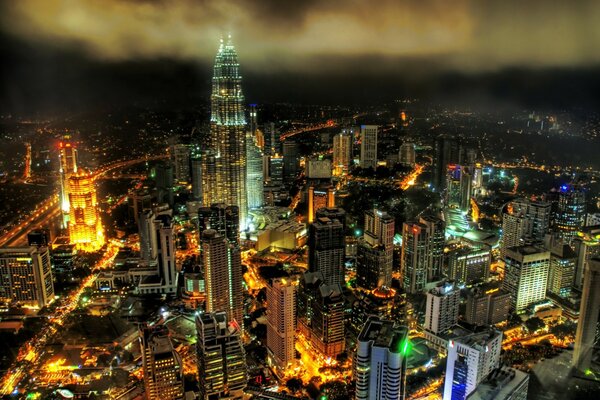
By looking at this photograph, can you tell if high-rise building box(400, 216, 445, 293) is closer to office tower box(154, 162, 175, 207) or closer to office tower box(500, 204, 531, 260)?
office tower box(500, 204, 531, 260)

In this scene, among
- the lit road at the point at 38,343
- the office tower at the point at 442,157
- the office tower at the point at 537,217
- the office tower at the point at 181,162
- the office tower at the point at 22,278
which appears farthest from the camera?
the office tower at the point at 181,162

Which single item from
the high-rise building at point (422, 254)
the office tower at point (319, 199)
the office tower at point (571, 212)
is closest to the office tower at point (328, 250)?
the high-rise building at point (422, 254)

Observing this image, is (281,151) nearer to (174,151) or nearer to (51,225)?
(174,151)

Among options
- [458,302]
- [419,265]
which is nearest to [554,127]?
[419,265]

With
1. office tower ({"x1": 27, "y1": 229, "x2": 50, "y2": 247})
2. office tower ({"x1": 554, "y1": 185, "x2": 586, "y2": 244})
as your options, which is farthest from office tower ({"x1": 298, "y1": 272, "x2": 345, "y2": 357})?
office tower ({"x1": 554, "y1": 185, "x2": 586, "y2": 244})

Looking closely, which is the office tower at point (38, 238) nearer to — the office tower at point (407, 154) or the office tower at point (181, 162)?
the office tower at point (181, 162)

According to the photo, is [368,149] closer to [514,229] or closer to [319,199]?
[319,199]
